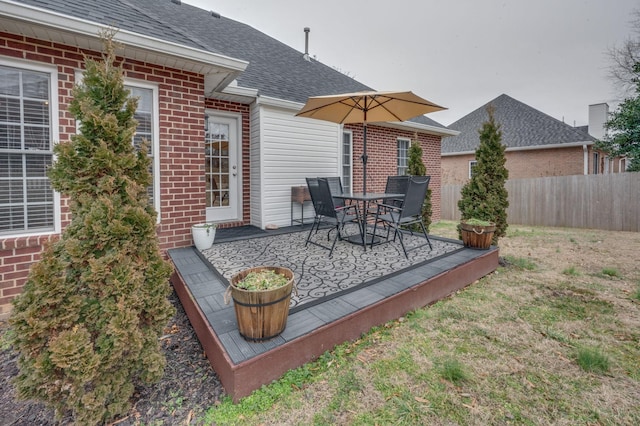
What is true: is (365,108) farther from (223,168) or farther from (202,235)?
(202,235)

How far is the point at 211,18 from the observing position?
8.13 m

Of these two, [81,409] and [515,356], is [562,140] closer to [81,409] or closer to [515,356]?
[515,356]

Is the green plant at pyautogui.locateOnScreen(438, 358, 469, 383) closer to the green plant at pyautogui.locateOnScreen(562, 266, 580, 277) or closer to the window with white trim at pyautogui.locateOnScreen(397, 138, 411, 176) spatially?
the green plant at pyautogui.locateOnScreen(562, 266, 580, 277)

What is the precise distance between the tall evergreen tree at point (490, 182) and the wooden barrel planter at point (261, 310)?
14.6 ft

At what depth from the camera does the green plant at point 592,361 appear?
2209 millimetres

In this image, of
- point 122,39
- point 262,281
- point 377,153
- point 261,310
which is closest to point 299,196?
point 377,153

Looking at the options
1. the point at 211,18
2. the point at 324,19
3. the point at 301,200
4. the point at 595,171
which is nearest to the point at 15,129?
the point at 301,200

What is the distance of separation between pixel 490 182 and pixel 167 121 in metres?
5.39

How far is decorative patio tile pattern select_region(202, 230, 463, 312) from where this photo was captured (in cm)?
306

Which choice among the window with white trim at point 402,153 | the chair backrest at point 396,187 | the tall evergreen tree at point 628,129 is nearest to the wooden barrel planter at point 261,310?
the chair backrest at point 396,187

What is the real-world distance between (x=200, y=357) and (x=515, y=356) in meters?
2.56

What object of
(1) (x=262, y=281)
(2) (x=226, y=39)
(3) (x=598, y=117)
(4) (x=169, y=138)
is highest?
(3) (x=598, y=117)

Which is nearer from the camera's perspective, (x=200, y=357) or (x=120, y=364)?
(x=120, y=364)

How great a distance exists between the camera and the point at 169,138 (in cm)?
412
